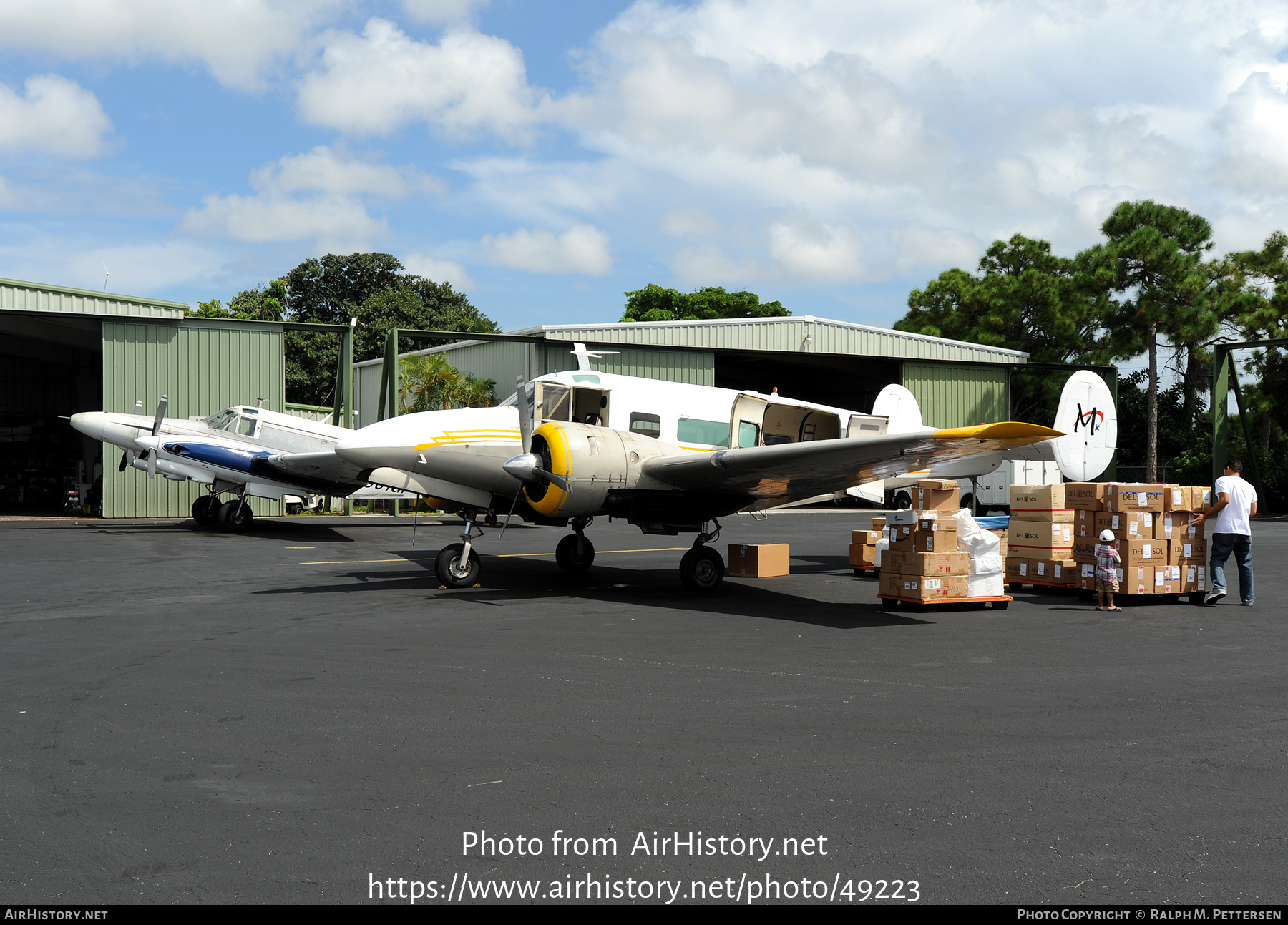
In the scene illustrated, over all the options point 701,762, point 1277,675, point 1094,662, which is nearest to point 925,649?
point 1094,662

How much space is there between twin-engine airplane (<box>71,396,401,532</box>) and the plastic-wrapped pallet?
14317 millimetres

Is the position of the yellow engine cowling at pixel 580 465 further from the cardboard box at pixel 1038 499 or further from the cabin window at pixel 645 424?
the cardboard box at pixel 1038 499

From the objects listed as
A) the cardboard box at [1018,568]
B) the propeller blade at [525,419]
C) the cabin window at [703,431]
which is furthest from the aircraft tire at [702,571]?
the cardboard box at [1018,568]

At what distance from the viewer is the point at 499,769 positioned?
4.78 m

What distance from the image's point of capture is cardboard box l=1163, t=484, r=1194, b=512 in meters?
11.9

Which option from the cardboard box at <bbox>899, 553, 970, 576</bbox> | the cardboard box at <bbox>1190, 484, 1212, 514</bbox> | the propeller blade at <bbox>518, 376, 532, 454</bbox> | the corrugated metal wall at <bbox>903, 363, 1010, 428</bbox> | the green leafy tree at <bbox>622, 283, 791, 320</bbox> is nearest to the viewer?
the cardboard box at <bbox>899, 553, 970, 576</bbox>

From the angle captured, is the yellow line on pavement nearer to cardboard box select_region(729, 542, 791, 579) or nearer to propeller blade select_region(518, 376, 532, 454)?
cardboard box select_region(729, 542, 791, 579)

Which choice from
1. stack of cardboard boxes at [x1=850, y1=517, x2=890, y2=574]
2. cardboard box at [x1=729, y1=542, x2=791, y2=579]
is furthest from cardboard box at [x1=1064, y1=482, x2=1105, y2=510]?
cardboard box at [x1=729, y1=542, x2=791, y2=579]

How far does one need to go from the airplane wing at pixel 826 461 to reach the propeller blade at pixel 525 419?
154 cm

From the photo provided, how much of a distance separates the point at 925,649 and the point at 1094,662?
1437mm

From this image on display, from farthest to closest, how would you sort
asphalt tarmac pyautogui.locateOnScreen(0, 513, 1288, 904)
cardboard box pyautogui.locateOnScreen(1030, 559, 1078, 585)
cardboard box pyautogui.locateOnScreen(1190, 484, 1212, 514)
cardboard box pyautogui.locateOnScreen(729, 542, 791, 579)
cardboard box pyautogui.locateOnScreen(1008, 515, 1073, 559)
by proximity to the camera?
1. cardboard box pyautogui.locateOnScreen(729, 542, 791, 579)
2. cardboard box pyautogui.locateOnScreen(1008, 515, 1073, 559)
3. cardboard box pyautogui.locateOnScreen(1030, 559, 1078, 585)
4. cardboard box pyautogui.locateOnScreen(1190, 484, 1212, 514)
5. asphalt tarmac pyautogui.locateOnScreen(0, 513, 1288, 904)

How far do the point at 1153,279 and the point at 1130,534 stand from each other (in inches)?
1350

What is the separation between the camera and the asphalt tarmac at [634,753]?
3594mm
